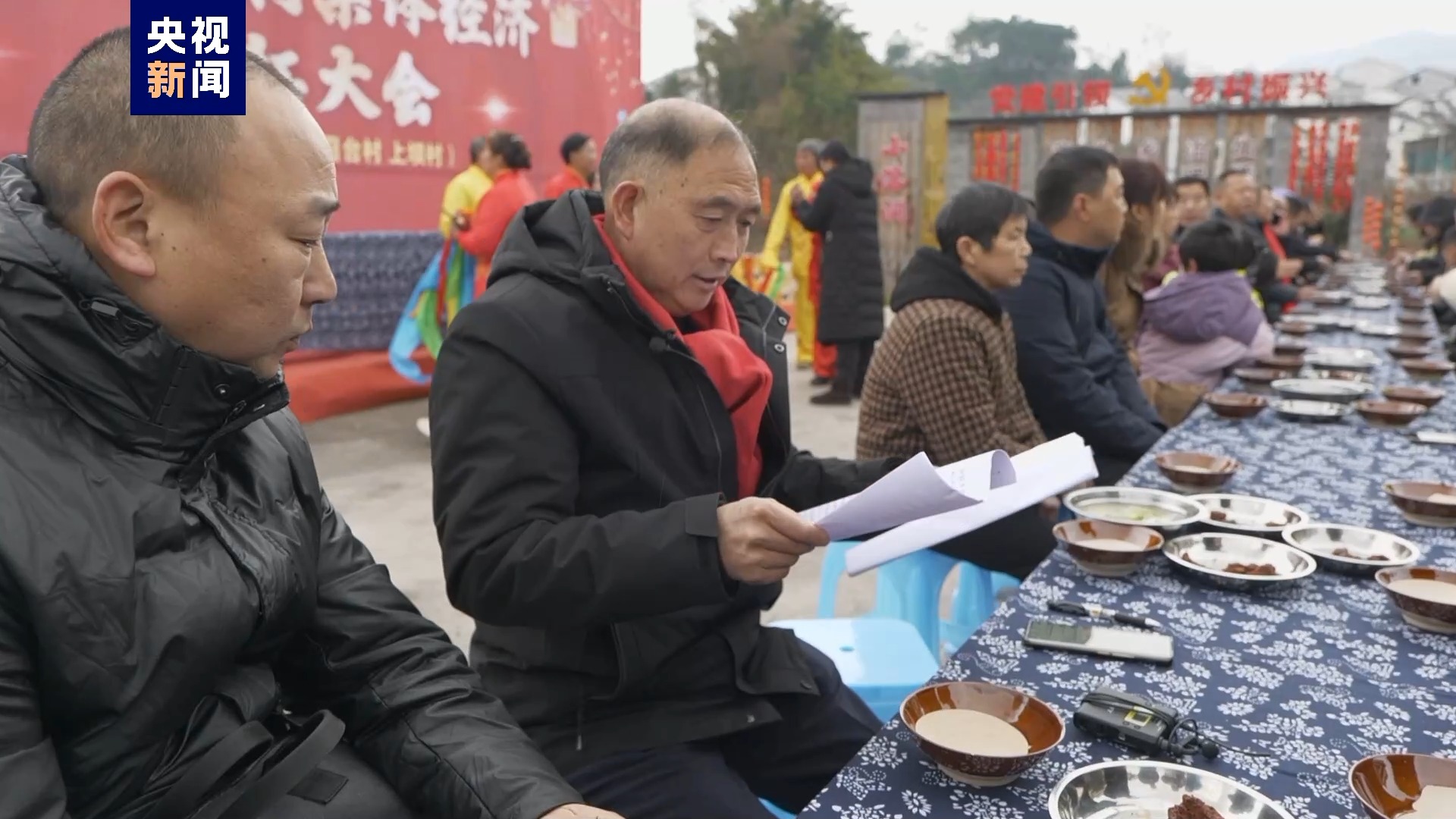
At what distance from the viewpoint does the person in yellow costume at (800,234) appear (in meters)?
7.32

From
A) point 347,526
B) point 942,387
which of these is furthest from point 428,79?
point 347,526

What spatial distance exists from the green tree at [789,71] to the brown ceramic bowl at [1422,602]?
58.0ft

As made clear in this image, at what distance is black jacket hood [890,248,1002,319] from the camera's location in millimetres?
2584

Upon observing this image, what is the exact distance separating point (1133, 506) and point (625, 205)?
3.77 ft

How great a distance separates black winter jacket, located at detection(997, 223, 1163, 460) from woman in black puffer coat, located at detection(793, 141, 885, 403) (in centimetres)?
336

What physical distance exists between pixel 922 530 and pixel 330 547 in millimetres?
727

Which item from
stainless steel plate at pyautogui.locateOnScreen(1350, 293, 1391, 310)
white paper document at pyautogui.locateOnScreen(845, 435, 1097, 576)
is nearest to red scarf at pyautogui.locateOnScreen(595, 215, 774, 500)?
white paper document at pyautogui.locateOnScreen(845, 435, 1097, 576)

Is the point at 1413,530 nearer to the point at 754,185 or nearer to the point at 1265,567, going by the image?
the point at 1265,567

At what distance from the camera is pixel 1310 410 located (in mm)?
2842

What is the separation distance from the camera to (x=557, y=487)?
4.59ft

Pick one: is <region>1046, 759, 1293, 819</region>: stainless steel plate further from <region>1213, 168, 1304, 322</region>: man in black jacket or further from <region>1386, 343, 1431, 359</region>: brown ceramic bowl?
<region>1213, 168, 1304, 322</region>: man in black jacket

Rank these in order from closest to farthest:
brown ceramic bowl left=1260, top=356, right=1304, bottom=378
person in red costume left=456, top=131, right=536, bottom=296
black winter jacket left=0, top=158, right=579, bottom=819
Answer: black winter jacket left=0, top=158, right=579, bottom=819 → brown ceramic bowl left=1260, top=356, right=1304, bottom=378 → person in red costume left=456, top=131, right=536, bottom=296

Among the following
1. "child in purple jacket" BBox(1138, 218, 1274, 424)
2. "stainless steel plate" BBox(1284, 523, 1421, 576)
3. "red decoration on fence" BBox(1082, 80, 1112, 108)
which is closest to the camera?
"stainless steel plate" BBox(1284, 523, 1421, 576)

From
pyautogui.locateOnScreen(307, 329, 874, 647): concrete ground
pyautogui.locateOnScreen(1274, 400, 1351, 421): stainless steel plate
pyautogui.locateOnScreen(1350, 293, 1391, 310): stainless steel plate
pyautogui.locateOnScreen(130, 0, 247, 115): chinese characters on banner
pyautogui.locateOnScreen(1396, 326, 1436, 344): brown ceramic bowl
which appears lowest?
pyautogui.locateOnScreen(307, 329, 874, 647): concrete ground
